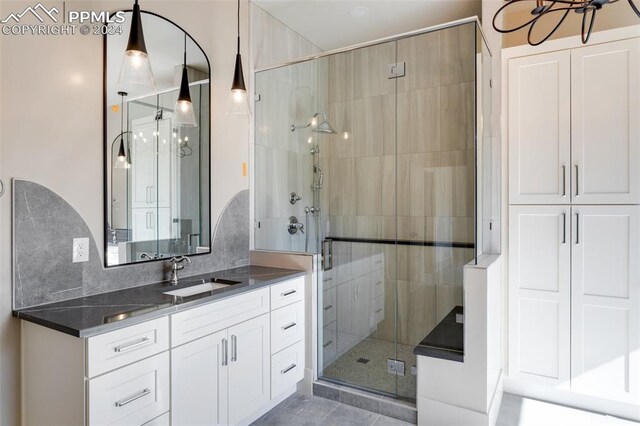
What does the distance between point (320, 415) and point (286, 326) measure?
0.61m

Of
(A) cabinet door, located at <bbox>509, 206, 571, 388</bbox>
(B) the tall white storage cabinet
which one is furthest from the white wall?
(A) cabinet door, located at <bbox>509, 206, 571, 388</bbox>

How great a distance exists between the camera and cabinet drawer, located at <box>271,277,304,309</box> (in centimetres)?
255

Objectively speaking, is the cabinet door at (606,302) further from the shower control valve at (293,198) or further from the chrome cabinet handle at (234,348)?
the chrome cabinet handle at (234,348)

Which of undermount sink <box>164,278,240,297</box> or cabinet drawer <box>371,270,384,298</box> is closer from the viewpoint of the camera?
undermount sink <box>164,278,240,297</box>

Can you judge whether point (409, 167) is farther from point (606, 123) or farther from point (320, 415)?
point (320, 415)

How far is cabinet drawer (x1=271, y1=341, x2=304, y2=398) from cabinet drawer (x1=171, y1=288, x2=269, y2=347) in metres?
0.39

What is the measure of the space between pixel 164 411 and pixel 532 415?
2293 mm

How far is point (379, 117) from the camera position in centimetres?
302

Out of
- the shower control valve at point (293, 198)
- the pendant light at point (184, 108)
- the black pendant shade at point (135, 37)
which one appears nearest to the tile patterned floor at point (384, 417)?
the shower control valve at point (293, 198)

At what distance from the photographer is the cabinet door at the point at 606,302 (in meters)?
2.51

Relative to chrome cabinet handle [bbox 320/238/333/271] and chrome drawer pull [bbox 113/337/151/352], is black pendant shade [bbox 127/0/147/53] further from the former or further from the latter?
chrome cabinet handle [bbox 320/238/333/271]

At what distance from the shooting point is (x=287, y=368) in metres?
2.67

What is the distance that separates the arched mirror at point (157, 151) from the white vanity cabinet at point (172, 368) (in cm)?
59

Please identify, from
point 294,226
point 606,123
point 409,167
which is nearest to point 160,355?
point 294,226
